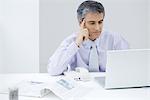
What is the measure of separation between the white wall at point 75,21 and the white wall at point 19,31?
4.2 inches

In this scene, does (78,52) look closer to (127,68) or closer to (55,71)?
(55,71)

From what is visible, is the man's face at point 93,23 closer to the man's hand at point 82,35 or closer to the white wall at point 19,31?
the man's hand at point 82,35

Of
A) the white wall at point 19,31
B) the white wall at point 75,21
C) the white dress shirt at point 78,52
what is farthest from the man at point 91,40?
the white wall at point 19,31

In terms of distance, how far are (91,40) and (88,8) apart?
320 millimetres

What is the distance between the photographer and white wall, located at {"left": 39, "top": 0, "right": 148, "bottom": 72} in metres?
2.76

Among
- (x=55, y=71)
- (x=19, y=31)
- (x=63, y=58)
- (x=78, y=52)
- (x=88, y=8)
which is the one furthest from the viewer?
(x=19, y=31)

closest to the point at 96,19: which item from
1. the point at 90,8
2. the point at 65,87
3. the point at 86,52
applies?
the point at 90,8

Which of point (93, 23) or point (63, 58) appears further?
point (93, 23)

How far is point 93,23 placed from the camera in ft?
8.19

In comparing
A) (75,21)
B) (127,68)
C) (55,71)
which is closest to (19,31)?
(75,21)

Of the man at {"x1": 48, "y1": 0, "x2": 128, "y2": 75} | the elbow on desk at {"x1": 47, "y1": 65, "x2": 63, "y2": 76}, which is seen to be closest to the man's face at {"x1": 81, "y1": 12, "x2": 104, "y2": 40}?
the man at {"x1": 48, "y1": 0, "x2": 128, "y2": 75}

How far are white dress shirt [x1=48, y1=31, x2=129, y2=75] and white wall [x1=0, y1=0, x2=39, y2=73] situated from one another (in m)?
0.59

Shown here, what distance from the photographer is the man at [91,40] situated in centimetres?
238

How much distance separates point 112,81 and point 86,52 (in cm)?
88
